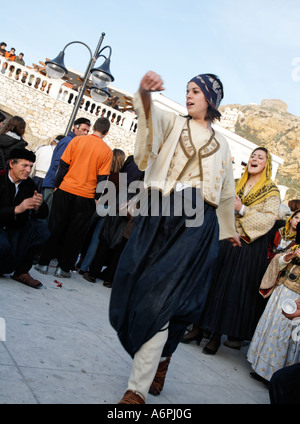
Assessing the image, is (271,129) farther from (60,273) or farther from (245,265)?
(245,265)

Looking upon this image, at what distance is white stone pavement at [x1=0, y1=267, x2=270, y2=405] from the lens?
7.12 ft

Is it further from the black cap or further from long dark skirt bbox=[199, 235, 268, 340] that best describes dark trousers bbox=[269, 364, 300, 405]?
the black cap

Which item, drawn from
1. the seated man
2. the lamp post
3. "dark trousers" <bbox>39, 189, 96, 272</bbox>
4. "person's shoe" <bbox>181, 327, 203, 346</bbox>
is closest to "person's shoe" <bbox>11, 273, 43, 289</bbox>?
the seated man

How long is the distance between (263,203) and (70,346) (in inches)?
96.2

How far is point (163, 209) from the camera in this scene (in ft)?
8.20

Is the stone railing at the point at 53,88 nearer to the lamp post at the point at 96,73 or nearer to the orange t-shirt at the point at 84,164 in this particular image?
the lamp post at the point at 96,73

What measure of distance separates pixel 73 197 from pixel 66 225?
15.4 inches

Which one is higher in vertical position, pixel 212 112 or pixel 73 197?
pixel 212 112

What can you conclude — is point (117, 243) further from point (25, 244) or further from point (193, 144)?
point (193, 144)

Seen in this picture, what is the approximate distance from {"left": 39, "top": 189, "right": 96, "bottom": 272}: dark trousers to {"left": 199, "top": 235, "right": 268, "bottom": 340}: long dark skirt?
194 centimetres

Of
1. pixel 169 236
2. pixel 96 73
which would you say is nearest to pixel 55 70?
pixel 96 73

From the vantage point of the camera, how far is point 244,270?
4.35m

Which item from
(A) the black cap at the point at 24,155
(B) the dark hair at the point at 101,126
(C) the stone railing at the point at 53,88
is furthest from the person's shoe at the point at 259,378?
(C) the stone railing at the point at 53,88
